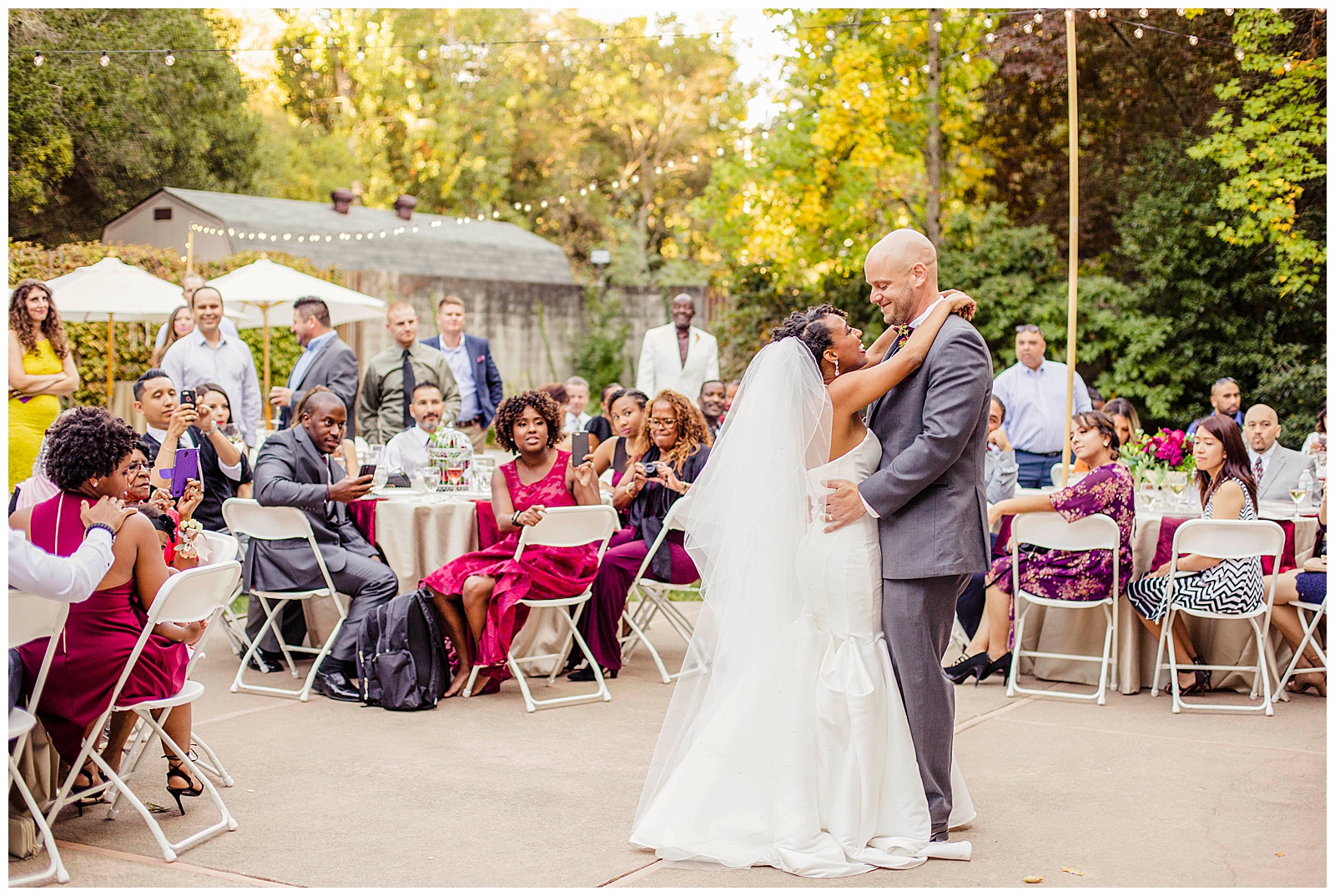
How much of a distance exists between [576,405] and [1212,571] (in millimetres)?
5031

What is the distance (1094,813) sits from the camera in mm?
4094

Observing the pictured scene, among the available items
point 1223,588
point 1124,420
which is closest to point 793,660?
point 1223,588

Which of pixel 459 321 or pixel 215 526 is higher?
pixel 459 321

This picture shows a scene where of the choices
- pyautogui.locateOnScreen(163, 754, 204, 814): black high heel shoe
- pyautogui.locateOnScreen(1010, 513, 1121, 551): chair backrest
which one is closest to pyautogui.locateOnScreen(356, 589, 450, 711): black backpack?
pyautogui.locateOnScreen(163, 754, 204, 814): black high heel shoe

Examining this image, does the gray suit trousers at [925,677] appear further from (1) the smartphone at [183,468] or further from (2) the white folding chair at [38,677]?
(1) the smartphone at [183,468]

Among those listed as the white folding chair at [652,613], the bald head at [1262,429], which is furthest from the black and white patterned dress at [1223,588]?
the white folding chair at [652,613]

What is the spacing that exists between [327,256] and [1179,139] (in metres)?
13.2

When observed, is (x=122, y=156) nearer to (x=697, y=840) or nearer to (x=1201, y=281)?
(x=1201, y=281)

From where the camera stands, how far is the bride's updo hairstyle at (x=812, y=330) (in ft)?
12.6

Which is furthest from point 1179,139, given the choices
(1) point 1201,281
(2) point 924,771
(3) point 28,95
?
(3) point 28,95

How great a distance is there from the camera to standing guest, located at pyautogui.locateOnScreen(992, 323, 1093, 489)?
865 cm

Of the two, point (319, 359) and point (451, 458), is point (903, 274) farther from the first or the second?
point (319, 359)

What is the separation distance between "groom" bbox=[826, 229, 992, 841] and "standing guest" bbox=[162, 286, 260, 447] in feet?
17.7

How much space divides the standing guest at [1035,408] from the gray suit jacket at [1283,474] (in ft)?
5.54
